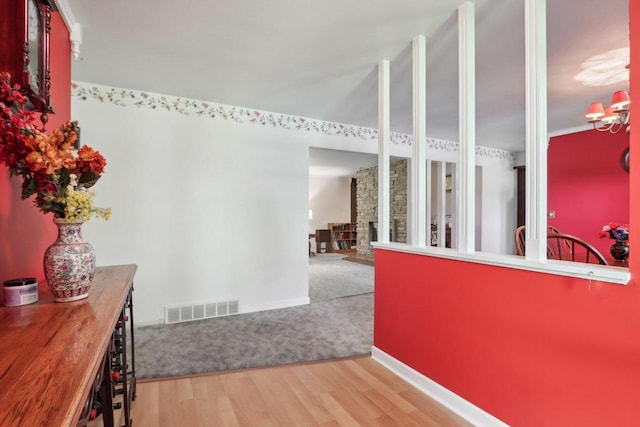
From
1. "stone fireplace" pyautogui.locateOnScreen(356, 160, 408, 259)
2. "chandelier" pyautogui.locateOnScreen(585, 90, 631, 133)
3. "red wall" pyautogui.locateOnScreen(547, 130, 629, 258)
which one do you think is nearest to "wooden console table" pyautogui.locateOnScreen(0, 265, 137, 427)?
"chandelier" pyautogui.locateOnScreen(585, 90, 631, 133)

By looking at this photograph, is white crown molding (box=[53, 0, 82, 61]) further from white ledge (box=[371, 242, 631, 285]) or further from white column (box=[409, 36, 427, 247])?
white ledge (box=[371, 242, 631, 285])

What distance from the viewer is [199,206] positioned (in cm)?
321

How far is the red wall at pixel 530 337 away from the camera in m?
1.10

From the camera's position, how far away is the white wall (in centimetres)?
289

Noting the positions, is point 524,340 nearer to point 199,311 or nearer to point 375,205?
point 199,311

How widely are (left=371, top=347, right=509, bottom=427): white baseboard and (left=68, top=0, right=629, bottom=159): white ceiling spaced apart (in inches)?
88.4

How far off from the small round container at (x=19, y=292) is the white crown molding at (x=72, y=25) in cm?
159

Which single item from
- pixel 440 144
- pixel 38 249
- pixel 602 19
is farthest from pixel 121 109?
pixel 440 144

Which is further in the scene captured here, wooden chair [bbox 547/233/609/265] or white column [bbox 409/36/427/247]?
white column [bbox 409/36/427/247]

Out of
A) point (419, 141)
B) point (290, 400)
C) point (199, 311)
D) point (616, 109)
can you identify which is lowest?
point (290, 400)

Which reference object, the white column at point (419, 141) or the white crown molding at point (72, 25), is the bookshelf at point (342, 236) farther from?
the white crown molding at point (72, 25)

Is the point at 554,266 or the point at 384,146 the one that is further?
the point at 384,146

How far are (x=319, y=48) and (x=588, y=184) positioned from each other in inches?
177

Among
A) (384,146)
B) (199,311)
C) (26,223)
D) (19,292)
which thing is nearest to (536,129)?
(384,146)
